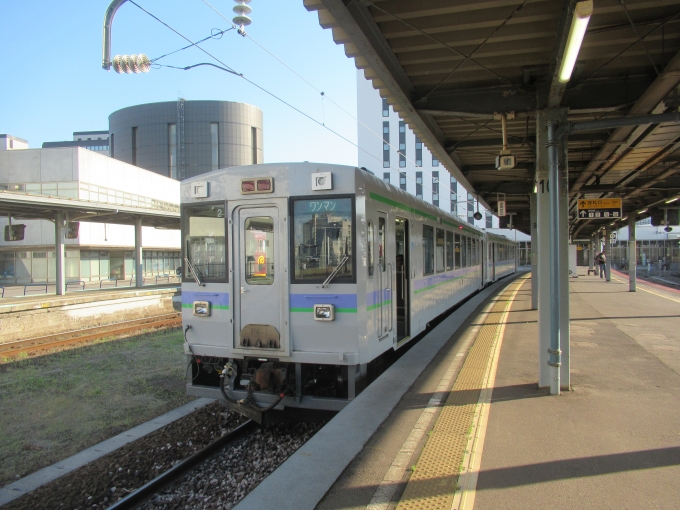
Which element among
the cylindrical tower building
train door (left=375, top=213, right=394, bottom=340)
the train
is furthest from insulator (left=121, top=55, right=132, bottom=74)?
the cylindrical tower building

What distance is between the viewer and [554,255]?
530 cm

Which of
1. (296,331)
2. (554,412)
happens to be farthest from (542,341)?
→ (296,331)

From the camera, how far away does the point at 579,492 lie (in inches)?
131

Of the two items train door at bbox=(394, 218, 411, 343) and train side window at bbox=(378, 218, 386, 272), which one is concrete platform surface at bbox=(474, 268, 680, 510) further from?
train side window at bbox=(378, 218, 386, 272)

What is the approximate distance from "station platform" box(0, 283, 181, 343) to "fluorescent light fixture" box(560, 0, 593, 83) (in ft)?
31.7

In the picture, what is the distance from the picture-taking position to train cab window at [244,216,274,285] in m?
5.76

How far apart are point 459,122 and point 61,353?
963cm

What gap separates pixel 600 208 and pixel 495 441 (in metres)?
11.5

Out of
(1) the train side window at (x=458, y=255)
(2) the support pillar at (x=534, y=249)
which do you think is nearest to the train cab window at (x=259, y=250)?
(1) the train side window at (x=458, y=255)

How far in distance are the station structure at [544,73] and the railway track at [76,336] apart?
977 centimetres

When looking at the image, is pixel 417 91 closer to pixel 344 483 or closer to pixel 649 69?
pixel 649 69

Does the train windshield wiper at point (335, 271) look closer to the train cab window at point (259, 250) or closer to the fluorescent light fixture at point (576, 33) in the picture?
the train cab window at point (259, 250)

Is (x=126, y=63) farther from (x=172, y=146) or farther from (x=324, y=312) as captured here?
(x=172, y=146)

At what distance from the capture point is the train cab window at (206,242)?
5.97 m
